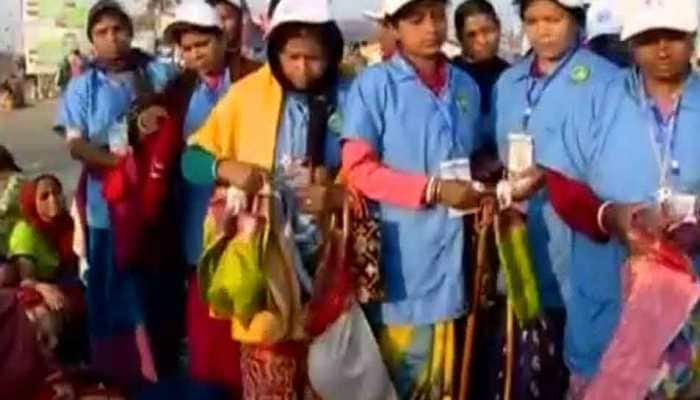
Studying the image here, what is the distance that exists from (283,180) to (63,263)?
2.70 metres

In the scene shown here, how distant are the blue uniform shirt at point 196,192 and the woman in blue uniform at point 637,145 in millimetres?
1790

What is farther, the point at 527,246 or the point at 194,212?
the point at 194,212

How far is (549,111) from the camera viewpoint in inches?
233

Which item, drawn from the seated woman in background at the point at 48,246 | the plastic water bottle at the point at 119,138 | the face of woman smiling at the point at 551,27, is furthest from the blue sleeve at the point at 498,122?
the seated woman in background at the point at 48,246

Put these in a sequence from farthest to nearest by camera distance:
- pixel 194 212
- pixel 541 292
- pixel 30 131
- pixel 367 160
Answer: pixel 30 131 → pixel 194 212 → pixel 541 292 → pixel 367 160

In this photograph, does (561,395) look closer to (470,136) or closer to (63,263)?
(470,136)

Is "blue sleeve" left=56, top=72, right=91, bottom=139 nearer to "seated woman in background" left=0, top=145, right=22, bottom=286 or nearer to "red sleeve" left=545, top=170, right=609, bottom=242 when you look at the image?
"seated woman in background" left=0, top=145, right=22, bottom=286

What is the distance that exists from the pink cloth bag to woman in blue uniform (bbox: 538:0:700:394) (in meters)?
0.11

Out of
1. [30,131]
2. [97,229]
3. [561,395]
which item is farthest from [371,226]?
[30,131]

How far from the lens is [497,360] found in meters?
5.86

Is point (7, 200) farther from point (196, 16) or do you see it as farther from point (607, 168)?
point (607, 168)

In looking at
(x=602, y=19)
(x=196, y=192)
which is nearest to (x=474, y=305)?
(x=196, y=192)

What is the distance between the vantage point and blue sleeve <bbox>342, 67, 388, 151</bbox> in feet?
18.3

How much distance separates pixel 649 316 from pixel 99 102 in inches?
132
